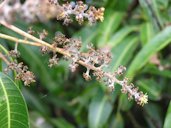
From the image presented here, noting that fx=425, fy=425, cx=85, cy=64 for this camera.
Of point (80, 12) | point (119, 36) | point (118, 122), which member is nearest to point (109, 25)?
point (119, 36)

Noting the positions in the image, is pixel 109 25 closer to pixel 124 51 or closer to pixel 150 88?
pixel 124 51

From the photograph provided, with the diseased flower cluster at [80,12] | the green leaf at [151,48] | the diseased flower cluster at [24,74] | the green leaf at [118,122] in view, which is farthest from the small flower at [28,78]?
the green leaf at [118,122]

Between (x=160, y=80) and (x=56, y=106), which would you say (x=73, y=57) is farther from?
(x=56, y=106)

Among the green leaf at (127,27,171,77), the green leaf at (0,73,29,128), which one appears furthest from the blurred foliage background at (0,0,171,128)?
the green leaf at (0,73,29,128)

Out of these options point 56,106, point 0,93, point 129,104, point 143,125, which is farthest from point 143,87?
point 0,93

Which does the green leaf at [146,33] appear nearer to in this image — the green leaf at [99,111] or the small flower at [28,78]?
the green leaf at [99,111]

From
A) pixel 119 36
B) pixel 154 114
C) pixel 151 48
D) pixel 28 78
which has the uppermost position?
pixel 119 36
